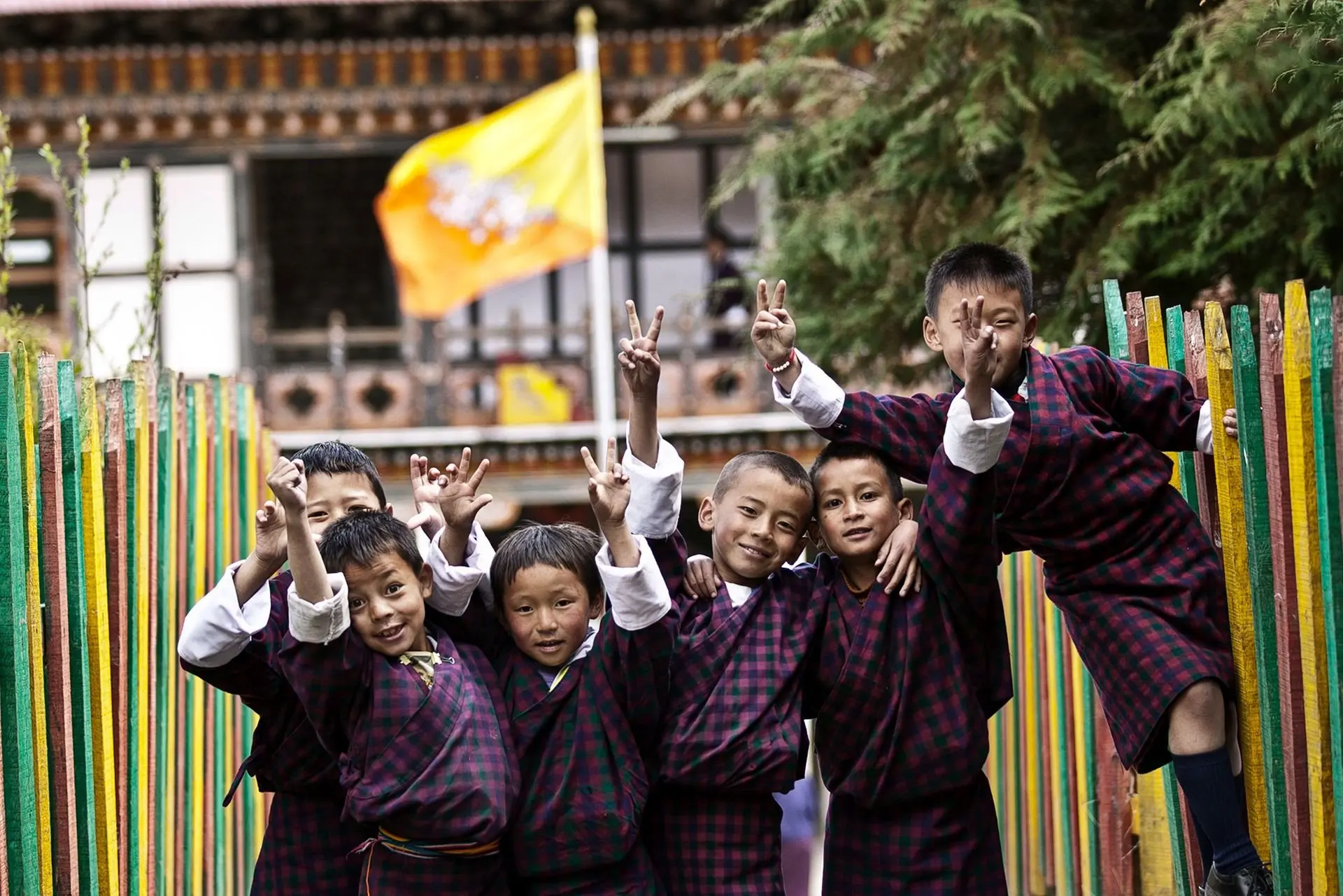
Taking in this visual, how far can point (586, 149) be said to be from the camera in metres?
10.3

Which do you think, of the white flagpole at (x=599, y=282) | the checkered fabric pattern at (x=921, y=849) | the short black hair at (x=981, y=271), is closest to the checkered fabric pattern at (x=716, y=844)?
the checkered fabric pattern at (x=921, y=849)

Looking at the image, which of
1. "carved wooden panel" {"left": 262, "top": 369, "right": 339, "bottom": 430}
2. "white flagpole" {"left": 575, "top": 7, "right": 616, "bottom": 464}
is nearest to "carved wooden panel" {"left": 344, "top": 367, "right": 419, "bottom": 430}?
"carved wooden panel" {"left": 262, "top": 369, "right": 339, "bottom": 430}

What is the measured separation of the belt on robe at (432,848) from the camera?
3023mm

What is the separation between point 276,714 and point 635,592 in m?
0.80

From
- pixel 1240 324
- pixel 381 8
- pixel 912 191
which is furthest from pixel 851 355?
pixel 381 8

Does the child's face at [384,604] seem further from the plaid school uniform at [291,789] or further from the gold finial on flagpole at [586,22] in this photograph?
the gold finial on flagpole at [586,22]

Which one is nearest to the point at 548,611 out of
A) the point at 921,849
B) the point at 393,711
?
the point at 393,711

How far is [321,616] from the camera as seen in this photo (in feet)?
9.73

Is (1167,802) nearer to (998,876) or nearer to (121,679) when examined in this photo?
(998,876)

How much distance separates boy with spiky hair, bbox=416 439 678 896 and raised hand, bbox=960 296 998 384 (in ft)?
2.24

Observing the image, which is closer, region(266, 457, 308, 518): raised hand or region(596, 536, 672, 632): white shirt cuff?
region(266, 457, 308, 518): raised hand

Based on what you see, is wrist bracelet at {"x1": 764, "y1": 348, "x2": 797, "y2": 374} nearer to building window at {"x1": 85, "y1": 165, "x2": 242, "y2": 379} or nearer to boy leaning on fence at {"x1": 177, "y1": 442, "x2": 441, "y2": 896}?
boy leaning on fence at {"x1": 177, "y1": 442, "x2": 441, "y2": 896}

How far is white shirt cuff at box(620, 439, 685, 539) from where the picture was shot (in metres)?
3.24

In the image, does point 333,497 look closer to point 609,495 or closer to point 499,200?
point 609,495
